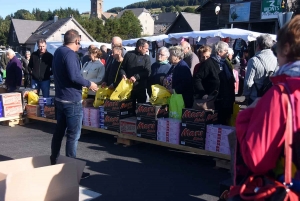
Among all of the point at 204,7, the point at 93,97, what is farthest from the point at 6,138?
the point at 204,7

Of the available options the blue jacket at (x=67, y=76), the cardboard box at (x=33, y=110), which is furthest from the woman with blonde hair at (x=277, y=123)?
the cardboard box at (x=33, y=110)

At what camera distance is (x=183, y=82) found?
18.3ft

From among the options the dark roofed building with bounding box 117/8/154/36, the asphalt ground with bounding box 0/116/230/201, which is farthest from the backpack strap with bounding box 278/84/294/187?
the dark roofed building with bounding box 117/8/154/36

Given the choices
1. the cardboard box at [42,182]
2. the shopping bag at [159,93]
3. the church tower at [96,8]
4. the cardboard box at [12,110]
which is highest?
the church tower at [96,8]

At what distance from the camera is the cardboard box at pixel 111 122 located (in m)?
6.30

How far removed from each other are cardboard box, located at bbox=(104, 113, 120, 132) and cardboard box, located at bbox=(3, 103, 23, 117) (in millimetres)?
2642

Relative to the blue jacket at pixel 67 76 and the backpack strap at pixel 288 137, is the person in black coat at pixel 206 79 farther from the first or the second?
the backpack strap at pixel 288 137

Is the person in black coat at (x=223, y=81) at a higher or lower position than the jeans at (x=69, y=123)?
higher

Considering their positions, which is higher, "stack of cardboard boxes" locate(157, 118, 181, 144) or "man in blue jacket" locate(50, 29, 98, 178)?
"man in blue jacket" locate(50, 29, 98, 178)

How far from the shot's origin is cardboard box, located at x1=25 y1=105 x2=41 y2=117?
7.78 m

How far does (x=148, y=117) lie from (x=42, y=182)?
311cm

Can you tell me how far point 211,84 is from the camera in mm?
5258

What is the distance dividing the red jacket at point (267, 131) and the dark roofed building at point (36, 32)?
168 ft

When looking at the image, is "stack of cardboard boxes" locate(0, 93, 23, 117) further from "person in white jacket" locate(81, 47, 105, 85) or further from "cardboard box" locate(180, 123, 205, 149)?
"cardboard box" locate(180, 123, 205, 149)
